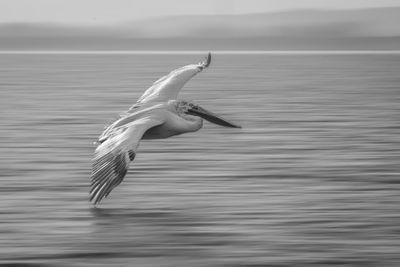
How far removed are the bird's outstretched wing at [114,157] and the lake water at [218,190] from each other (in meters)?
0.39

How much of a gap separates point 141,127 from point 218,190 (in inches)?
61.8

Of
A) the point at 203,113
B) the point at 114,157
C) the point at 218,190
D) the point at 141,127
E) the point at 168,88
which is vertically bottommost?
the point at 218,190

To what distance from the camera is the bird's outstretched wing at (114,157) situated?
469 inches

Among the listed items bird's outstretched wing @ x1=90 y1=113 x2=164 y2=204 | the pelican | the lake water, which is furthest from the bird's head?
bird's outstretched wing @ x1=90 y1=113 x2=164 y2=204

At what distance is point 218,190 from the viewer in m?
13.9

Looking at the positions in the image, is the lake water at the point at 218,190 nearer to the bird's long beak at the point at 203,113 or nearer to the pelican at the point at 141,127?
the pelican at the point at 141,127

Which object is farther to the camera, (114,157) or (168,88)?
(168,88)

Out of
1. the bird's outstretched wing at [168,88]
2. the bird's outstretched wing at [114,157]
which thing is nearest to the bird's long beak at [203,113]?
the bird's outstretched wing at [168,88]

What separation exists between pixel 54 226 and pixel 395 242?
3.00 metres

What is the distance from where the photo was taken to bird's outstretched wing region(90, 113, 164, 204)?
11906 mm

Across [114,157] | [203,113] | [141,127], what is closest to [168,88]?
[203,113]

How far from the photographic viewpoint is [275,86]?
30766 millimetres

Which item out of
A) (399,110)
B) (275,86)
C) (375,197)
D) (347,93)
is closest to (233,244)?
(375,197)

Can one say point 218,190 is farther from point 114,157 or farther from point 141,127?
point 114,157
